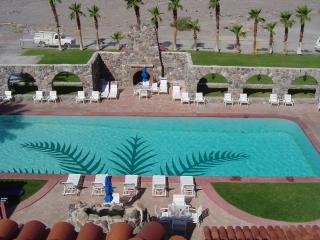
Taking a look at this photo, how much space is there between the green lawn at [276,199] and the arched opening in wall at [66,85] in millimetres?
16681

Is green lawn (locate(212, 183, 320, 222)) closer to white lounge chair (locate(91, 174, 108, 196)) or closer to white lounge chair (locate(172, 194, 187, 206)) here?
white lounge chair (locate(172, 194, 187, 206))

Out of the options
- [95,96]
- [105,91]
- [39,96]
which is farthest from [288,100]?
[39,96]

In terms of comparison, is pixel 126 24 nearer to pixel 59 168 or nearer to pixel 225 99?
pixel 225 99

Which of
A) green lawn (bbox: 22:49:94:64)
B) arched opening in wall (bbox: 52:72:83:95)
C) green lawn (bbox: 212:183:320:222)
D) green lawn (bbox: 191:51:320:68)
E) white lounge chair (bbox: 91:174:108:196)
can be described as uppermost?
green lawn (bbox: 22:49:94:64)

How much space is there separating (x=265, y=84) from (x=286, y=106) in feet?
12.1

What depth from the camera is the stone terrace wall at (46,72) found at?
3238 centimetres

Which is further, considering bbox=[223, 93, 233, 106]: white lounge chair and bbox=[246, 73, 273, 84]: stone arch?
bbox=[246, 73, 273, 84]: stone arch

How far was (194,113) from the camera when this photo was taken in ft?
103

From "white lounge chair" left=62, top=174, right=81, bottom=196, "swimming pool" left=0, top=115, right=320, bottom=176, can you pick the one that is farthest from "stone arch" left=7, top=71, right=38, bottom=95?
"white lounge chair" left=62, top=174, right=81, bottom=196

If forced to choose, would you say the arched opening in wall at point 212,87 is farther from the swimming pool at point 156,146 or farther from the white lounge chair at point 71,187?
the white lounge chair at point 71,187

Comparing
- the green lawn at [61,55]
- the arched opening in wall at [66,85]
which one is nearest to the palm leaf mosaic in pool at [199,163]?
the arched opening in wall at [66,85]

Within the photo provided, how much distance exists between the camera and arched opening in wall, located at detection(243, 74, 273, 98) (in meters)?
34.3

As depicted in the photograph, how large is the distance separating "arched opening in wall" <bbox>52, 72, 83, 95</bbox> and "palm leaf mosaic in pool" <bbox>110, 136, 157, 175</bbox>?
9.03 metres

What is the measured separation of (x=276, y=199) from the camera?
21875 millimetres
